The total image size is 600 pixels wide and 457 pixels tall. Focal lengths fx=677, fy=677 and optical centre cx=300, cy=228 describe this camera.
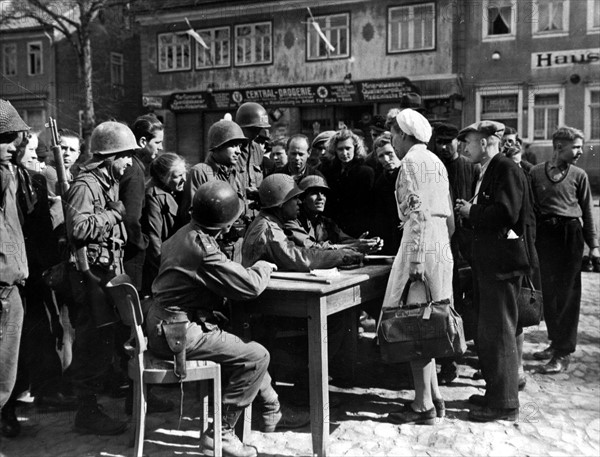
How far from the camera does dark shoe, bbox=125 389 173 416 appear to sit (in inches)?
202

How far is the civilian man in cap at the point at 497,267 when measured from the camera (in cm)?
482

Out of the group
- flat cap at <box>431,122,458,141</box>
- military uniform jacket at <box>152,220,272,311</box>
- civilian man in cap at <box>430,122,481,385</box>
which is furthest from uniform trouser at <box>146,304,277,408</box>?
flat cap at <box>431,122,458,141</box>

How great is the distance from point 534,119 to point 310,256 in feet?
60.8

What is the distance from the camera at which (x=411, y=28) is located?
22.8m

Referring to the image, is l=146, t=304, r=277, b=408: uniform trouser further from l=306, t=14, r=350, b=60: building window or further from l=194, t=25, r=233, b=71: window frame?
l=194, t=25, r=233, b=71: window frame

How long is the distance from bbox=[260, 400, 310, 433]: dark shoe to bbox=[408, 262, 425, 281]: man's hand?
1301mm

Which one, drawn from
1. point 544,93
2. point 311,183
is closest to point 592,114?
point 544,93

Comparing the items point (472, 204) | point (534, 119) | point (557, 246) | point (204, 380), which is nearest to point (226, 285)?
point (204, 380)

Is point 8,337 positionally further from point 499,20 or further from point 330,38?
point 330,38

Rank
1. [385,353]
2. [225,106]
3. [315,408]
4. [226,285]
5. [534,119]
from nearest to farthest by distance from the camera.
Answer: [226,285] < [315,408] < [385,353] < [534,119] < [225,106]

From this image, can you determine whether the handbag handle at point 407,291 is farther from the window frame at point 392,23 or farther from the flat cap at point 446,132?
the window frame at point 392,23

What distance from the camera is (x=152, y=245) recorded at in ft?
17.4

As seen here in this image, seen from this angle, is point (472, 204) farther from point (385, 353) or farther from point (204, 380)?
point (204, 380)

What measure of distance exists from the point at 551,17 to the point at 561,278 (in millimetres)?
16643
